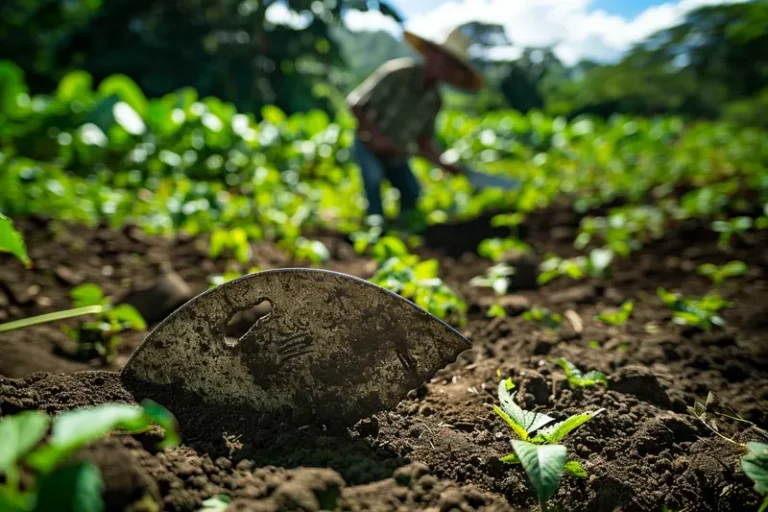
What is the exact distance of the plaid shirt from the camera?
13.6ft

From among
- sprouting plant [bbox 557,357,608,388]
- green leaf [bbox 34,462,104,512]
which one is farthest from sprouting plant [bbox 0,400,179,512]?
sprouting plant [bbox 557,357,608,388]

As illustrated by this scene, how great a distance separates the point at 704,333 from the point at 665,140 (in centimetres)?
487

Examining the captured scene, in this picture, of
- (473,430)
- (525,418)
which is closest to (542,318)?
(473,430)

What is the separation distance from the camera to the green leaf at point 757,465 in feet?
3.46

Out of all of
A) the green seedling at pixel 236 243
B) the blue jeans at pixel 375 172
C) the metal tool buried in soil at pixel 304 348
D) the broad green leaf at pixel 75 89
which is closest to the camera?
the metal tool buried in soil at pixel 304 348

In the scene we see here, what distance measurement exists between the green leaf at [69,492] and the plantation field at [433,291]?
4 cm

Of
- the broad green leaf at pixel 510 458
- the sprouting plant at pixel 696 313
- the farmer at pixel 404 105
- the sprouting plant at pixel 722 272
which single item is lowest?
the sprouting plant at pixel 722 272

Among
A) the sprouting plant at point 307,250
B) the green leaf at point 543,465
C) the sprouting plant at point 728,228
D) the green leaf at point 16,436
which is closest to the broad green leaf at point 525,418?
the green leaf at point 543,465

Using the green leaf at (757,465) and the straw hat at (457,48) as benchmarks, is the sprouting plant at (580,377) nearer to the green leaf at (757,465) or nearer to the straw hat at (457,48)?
the green leaf at (757,465)

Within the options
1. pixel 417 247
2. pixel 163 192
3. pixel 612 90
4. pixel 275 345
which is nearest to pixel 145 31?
pixel 612 90

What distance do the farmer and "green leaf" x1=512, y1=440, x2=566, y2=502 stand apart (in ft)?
10.6

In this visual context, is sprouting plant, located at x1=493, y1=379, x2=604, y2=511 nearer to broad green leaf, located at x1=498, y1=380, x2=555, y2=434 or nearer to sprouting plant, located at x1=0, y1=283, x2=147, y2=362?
broad green leaf, located at x1=498, y1=380, x2=555, y2=434

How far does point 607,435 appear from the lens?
1.40 metres

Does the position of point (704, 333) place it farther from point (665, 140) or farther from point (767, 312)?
point (665, 140)
